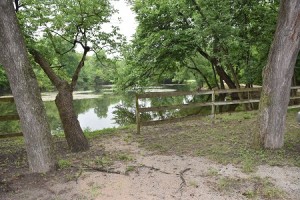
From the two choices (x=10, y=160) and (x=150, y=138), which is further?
(x=150, y=138)

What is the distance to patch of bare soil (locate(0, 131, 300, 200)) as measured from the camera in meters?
3.54

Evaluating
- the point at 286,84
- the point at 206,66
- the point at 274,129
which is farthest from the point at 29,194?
the point at 206,66

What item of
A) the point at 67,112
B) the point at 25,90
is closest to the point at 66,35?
the point at 67,112

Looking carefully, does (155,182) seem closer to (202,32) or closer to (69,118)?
(69,118)

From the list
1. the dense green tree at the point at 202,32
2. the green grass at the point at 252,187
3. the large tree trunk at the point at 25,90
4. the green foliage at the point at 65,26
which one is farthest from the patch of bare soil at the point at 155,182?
the dense green tree at the point at 202,32

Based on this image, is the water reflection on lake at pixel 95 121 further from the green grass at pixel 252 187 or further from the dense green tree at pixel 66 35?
the green grass at pixel 252 187

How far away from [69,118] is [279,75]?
470 cm

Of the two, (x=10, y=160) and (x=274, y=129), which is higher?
(x=274, y=129)

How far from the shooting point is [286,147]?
559 centimetres

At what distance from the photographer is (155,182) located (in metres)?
3.98

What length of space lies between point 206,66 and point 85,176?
18.0 metres

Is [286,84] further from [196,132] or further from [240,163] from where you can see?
[196,132]

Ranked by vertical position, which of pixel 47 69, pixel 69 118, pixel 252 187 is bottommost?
pixel 252 187

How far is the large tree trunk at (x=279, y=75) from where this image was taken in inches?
194
